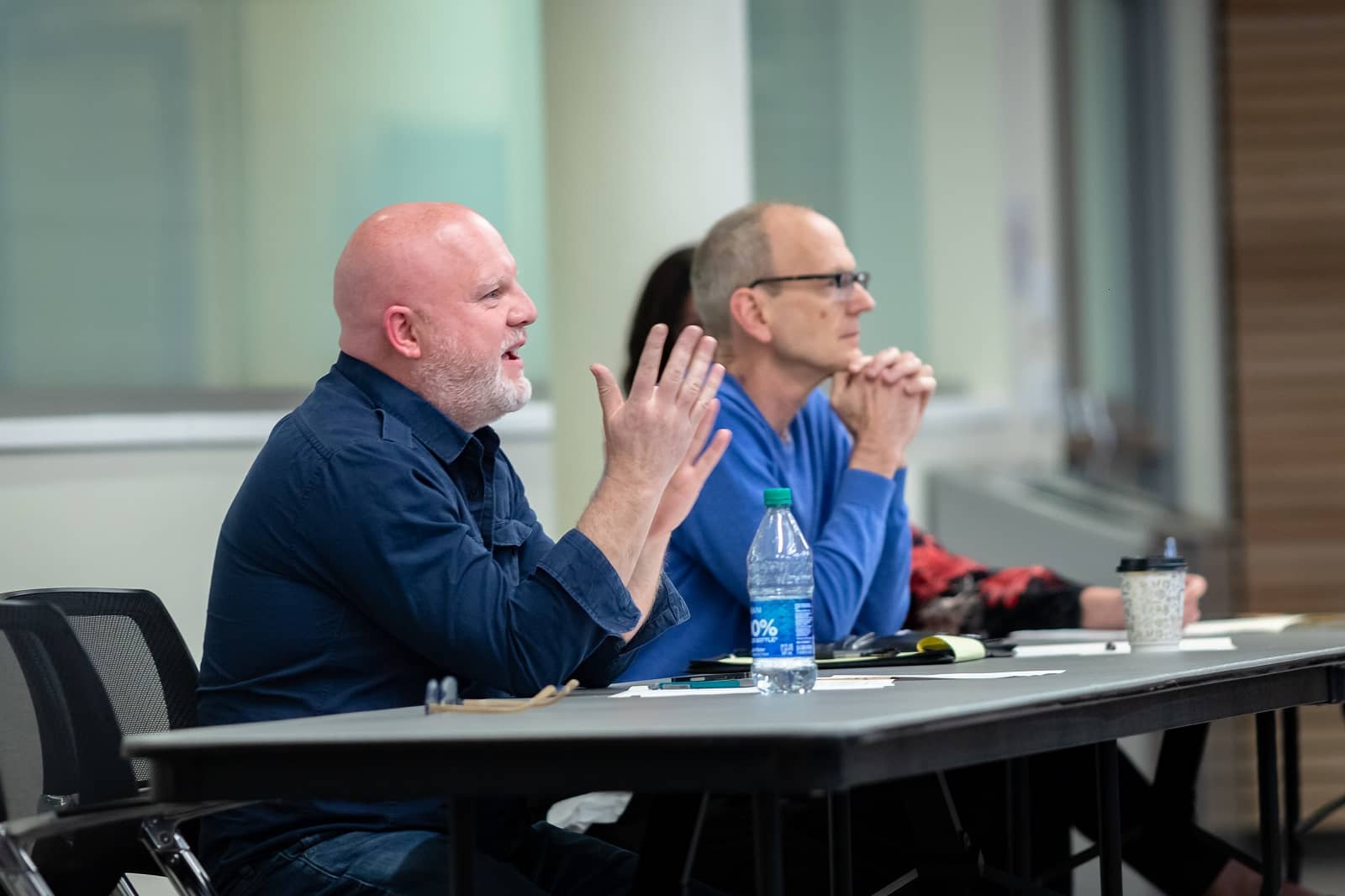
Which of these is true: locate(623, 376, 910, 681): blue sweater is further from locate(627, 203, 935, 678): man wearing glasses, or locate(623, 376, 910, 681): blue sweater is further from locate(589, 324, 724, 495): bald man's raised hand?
locate(589, 324, 724, 495): bald man's raised hand

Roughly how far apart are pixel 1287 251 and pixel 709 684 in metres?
4.53

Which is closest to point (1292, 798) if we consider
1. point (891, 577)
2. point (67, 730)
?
point (891, 577)

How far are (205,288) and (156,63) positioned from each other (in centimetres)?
37

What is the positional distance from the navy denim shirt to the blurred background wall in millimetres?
836

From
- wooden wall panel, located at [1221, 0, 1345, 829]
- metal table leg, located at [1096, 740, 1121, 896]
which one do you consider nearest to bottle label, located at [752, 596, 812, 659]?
metal table leg, located at [1096, 740, 1121, 896]

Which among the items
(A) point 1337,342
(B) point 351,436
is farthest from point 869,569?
(A) point 1337,342

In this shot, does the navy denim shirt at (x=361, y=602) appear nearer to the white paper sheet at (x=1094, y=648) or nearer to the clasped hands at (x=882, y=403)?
the white paper sheet at (x=1094, y=648)

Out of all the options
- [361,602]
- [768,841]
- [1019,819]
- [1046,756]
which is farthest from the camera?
[1046,756]

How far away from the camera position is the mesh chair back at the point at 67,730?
1685 mm

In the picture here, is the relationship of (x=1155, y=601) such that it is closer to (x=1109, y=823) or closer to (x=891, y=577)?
(x=1109, y=823)

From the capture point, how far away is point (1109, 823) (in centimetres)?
205

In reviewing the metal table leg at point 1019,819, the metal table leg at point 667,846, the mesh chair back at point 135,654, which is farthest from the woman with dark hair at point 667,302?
the metal table leg at point 667,846

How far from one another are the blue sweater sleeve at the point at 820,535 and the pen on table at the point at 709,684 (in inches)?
18.1

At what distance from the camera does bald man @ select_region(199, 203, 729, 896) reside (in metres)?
1.75
